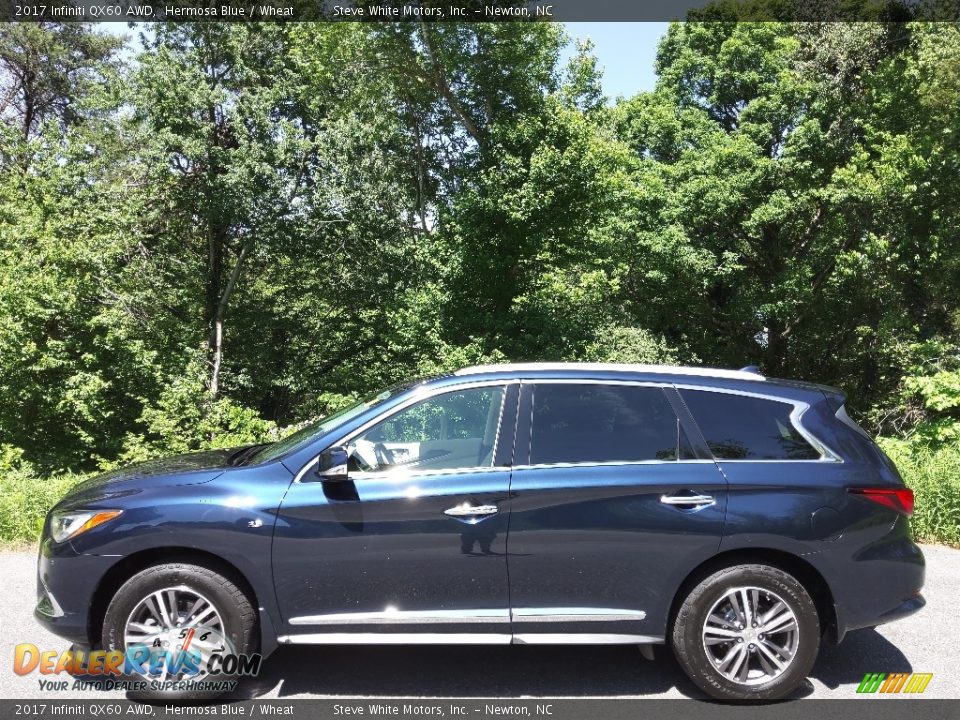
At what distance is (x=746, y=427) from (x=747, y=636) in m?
1.12

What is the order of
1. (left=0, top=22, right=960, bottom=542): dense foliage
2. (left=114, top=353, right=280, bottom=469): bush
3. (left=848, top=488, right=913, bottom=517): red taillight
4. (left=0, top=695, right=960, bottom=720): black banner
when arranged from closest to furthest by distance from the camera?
(left=0, top=695, right=960, bottom=720): black banner
(left=848, top=488, right=913, bottom=517): red taillight
(left=114, top=353, right=280, bottom=469): bush
(left=0, top=22, right=960, bottom=542): dense foliage

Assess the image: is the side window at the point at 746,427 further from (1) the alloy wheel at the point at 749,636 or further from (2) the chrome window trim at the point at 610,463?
(1) the alloy wheel at the point at 749,636

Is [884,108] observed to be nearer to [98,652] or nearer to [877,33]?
[877,33]

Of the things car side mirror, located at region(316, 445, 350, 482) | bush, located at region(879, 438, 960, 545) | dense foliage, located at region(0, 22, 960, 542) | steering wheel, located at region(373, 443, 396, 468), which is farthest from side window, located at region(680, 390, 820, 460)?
dense foliage, located at region(0, 22, 960, 542)

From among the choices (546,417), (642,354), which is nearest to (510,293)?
(642,354)

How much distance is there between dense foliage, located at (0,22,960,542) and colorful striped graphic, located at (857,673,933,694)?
37.9 ft

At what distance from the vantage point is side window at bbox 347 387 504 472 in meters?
4.09

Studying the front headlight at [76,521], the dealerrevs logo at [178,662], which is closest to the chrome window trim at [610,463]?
the dealerrevs logo at [178,662]

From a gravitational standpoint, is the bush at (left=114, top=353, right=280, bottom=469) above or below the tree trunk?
below

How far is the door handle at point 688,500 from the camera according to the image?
3949 millimetres

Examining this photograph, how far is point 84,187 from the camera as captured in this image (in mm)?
19219

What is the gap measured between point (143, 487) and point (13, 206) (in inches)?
743

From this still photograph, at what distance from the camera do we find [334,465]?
3.87 meters

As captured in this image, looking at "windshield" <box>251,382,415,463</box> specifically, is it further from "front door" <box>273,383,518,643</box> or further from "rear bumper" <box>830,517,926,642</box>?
"rear bumper" <box>830,517,926,642</box>
